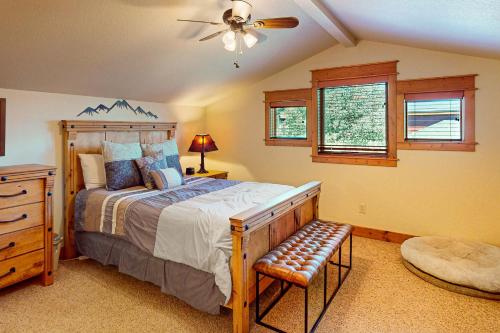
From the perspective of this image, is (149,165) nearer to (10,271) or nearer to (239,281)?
(10,271)

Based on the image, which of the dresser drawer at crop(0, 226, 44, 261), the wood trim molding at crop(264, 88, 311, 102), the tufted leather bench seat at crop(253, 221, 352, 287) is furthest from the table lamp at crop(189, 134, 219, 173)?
the dresser drawer at crop(0, 226, 44, 261)

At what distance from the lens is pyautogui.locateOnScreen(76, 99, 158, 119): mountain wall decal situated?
3.64 meters

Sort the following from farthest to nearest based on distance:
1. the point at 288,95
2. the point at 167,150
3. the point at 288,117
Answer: the point at 288,117 < the point at 288,95 < the point at 167,150

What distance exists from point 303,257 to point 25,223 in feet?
7.49

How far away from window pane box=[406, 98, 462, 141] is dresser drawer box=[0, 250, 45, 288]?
3.98 meters

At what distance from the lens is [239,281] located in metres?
2.15

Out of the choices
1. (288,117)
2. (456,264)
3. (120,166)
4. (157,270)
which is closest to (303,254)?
(157,270)

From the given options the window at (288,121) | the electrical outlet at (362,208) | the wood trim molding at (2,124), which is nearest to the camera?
the wood trim molding at (2,124)

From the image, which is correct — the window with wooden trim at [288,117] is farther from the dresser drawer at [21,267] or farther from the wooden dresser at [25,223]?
the dresser drawer at [21,267]

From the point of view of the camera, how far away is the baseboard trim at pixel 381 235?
3.94 m

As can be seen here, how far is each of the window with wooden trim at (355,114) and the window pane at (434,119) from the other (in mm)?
194

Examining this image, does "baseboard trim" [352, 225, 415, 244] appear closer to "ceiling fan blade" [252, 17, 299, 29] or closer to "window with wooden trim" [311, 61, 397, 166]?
"window with wooden trim" [311, 61, 397, 166]

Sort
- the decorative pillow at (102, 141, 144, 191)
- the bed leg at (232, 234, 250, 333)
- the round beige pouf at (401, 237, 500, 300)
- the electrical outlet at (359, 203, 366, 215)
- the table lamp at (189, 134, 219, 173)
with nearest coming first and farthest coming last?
1. the bed leg at (232, 234, 250, 333)
2. the round beige pouf at (401, 237, 500, 300)
3. the decorative pillow at (102, 141, 144, 191)
4. the electrical outlet at (359, 203, 366, 215)
5. the table lamp at (189, 134, 219, 173)

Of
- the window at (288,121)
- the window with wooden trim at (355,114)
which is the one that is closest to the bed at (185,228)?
the window with wooden trim at (355,114)
